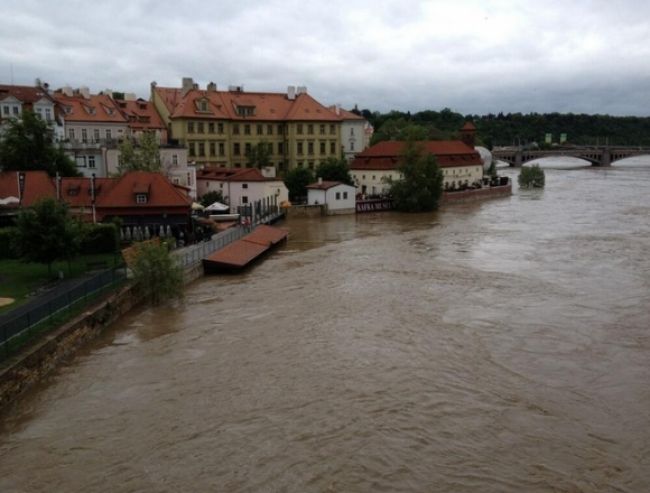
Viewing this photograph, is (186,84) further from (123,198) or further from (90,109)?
(123,198)

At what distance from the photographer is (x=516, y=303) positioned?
2473 cm

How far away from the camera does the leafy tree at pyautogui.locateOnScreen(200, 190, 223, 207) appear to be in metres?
48.5

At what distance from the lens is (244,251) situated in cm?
3356

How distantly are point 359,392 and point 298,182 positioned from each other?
43526mm

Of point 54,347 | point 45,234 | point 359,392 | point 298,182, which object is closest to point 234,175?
point 298,182

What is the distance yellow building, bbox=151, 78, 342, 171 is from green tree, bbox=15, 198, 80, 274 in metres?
38.4

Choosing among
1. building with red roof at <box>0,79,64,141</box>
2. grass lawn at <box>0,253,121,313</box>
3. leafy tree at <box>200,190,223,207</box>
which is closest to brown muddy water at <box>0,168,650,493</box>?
grass lawn at <box>0,253,121,313</box>

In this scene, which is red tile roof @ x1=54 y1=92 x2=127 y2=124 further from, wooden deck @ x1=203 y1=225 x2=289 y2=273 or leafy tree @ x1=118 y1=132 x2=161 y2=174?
wooden deck @ x1=203 y1=225 x2=289 y2=273

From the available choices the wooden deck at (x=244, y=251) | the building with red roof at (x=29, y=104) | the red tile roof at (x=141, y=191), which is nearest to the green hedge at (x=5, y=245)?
the red tile roof at (x=141, y=191)

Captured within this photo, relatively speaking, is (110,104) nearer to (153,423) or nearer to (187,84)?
(187,84)

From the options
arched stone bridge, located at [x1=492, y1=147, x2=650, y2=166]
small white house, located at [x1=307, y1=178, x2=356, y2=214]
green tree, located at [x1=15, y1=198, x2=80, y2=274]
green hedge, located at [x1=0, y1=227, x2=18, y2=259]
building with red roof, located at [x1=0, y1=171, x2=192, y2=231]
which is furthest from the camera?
arched stone bridge, located at [x1=492, y1=147, x2=650, y2=166]

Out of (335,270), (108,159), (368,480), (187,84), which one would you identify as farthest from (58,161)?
(368,480)

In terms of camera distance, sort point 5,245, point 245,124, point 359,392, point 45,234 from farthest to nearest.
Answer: point 245,124
point 5,245
point 45,234
point 359,392

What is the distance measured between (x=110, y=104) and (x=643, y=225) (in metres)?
44.6
